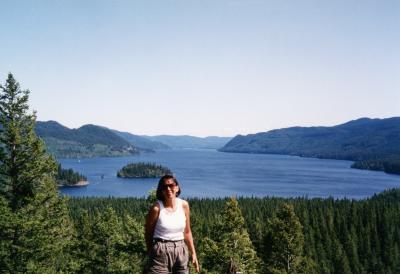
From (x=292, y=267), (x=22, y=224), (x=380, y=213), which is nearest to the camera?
(x=22, y=224)

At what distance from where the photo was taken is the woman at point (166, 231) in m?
9.75

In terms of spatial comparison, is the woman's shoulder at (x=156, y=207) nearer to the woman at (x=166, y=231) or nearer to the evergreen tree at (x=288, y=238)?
the woman at (x=166, y=231)

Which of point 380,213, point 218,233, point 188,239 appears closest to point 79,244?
point 218,233

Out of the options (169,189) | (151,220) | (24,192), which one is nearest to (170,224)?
(151,220)

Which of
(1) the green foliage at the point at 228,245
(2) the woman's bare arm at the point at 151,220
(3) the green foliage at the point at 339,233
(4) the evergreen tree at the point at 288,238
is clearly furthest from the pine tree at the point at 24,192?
(3) the green foliage at the point at 339,233

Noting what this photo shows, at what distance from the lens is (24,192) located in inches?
847

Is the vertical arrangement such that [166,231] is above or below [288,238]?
above

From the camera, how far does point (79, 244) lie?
41.2 meters

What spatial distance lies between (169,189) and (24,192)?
573 inches

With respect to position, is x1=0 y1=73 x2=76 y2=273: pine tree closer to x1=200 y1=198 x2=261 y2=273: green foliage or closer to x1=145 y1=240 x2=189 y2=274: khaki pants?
x1=145 y1=240 x2=189 y2=274: khaki pants

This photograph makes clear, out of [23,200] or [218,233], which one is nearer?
[23,200]

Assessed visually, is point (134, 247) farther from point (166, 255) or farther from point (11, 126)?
point (166, 255)

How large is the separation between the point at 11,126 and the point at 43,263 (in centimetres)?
750

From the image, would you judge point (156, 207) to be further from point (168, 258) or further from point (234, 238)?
point (234, 238)
